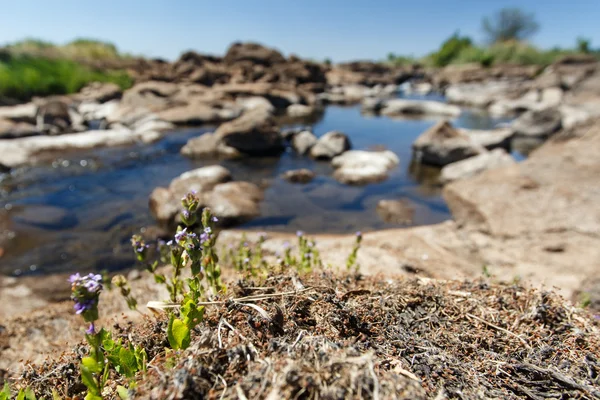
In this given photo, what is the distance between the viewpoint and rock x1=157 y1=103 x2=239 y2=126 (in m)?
16.5

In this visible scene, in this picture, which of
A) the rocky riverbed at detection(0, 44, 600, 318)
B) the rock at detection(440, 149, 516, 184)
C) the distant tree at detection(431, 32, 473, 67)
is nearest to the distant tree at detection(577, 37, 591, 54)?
the distant tree at detection(431, 32, 473, 67)

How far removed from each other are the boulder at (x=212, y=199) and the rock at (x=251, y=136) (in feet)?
11.5

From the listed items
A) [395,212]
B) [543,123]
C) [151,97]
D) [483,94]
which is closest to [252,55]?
[151,97]

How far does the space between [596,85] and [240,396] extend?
24.9 metres

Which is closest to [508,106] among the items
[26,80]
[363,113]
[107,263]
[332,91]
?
[363,113]

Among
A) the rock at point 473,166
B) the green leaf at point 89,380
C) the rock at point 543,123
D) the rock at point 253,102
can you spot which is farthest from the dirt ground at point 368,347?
the rock at point 253,102

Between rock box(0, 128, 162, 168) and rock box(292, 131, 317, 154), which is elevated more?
rock box(292, 131, 317, 154)

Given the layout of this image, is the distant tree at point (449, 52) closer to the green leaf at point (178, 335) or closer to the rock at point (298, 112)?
the rock at point (298, 112)

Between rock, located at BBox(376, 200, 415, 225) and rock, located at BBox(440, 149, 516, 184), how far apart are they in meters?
2.28

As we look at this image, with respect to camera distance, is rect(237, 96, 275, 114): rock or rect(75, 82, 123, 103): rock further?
rect(237, 96, 275, 114): rock

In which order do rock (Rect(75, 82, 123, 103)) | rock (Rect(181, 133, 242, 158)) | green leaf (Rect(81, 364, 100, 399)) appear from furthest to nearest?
rock (Rect(75, 82, 123, 103)) < rock (Rect(181, 133, 242, 158)) < green leaf (Rect(81, 364, 100, 399))

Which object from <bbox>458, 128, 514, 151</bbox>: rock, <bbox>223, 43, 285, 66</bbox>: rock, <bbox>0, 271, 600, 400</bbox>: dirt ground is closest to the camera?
<bbox>0, 271, 600, 400</bbox>: dirt ground

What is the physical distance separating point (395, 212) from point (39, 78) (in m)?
20.9

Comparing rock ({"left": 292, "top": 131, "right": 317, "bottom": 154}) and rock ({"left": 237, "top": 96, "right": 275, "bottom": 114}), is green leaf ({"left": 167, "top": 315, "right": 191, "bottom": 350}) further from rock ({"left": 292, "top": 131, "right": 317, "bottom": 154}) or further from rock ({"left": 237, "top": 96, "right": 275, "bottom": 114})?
rock ({"left": 237, "top": 96, "right": 275, "bottom": 114})
